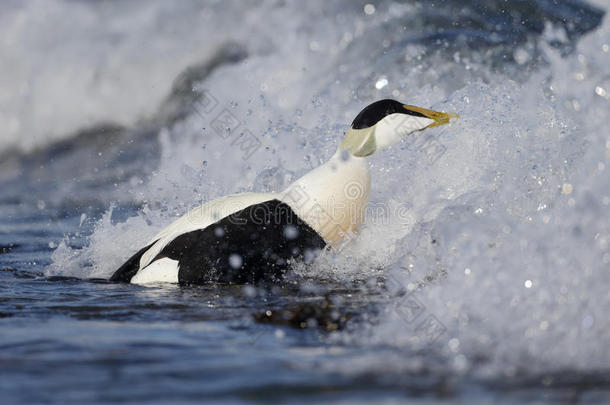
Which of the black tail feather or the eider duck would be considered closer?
the eider duck

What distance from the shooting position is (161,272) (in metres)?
3.81

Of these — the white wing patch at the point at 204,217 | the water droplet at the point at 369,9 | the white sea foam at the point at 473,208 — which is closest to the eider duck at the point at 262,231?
the white wing patch at the point at 204,217

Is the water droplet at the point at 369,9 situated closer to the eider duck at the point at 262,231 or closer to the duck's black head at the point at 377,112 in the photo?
the duck's black head at the point at 377,112

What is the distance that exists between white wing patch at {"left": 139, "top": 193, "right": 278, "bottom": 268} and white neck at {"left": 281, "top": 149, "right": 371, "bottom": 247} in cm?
14

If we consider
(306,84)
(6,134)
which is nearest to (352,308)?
(306,84)

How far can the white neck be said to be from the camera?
3879 mm

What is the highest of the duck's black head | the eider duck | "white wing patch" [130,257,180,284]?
the duck's black head

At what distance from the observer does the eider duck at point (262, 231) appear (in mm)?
3766

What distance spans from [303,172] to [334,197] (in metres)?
1.52

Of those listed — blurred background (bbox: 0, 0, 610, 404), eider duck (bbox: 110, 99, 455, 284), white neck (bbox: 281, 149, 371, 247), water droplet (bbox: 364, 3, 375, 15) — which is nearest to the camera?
blurred background (bbox: 0, 0, 610, 404)

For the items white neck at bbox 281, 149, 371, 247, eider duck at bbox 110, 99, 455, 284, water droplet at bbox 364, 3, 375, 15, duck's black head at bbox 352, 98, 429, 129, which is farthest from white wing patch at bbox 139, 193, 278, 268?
water droplet at bbox 364, 3, 375, 15

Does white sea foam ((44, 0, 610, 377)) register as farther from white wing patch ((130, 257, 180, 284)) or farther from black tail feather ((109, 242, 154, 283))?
white wing patch ((130, 257, 180, 284))

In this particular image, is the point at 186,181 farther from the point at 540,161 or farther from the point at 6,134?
the point at 6,134

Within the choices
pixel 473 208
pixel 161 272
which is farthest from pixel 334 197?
pixel 161 272
